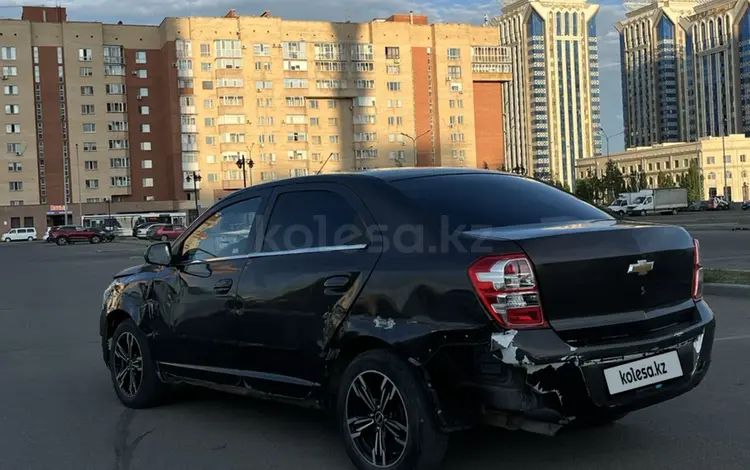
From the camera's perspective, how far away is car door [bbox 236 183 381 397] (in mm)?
4398

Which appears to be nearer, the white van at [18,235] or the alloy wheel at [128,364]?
the alloy wheel at [128,364]

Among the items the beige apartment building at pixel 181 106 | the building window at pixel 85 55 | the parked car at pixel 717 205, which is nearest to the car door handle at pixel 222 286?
the parked car at pixel 717 205

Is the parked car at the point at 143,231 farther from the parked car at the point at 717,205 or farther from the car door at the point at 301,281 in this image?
the car door at the point at 301,281

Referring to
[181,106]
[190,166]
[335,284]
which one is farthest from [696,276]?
[181,106]

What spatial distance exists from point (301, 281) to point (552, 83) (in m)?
161

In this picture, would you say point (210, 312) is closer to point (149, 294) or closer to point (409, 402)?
point (149, 294)

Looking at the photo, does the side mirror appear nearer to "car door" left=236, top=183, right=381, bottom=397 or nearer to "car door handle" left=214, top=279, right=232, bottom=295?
"car door handle" left=214, top=279, right=232, bottom=295

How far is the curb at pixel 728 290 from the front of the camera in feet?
37.0

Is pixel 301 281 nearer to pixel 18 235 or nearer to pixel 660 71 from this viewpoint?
pixel 18 235

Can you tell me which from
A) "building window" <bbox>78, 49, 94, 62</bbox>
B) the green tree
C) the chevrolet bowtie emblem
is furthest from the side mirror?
the green tree

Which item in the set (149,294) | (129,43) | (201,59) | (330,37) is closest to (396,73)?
(330,37)

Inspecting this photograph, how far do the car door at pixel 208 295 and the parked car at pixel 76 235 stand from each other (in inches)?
2456

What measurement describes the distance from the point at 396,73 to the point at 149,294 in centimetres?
10314

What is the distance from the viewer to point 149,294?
591cm
